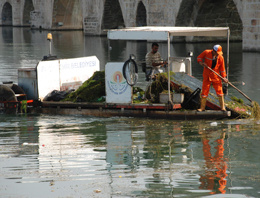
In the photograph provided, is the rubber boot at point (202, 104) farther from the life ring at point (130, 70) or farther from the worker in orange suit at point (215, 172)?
the worker in orange suit at point (215, 172)

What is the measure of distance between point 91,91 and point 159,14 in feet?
79.3

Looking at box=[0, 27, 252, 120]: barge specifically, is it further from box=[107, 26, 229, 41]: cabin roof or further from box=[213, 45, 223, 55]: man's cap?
box=[213, 45, 223, 55]: man's cap

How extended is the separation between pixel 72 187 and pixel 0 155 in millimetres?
2406

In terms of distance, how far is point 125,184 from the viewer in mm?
7512

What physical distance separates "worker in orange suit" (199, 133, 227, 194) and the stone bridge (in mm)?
19196

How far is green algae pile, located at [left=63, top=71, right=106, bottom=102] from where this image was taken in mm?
13289

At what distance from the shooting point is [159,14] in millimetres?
36688

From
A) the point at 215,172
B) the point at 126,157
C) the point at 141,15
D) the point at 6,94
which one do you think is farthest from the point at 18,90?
the point at 141,15

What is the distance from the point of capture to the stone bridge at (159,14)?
28344 millimetres

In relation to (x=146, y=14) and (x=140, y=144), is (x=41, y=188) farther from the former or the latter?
(x=146, y=14)

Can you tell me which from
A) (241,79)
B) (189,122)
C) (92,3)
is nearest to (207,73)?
(189,122)

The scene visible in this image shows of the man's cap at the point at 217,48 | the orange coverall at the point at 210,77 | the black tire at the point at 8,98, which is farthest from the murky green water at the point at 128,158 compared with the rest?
the man's cap at the point at 217,48

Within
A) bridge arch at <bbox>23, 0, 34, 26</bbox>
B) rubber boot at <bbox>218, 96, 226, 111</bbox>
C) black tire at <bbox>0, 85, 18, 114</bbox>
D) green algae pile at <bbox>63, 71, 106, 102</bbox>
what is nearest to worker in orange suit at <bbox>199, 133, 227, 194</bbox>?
rubber boot at <bbox>218, 96, 226, 111</bbox>

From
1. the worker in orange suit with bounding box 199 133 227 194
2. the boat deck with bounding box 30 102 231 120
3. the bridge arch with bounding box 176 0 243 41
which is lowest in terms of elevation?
the worker in orange suit with bounding box 199 133 227 194
